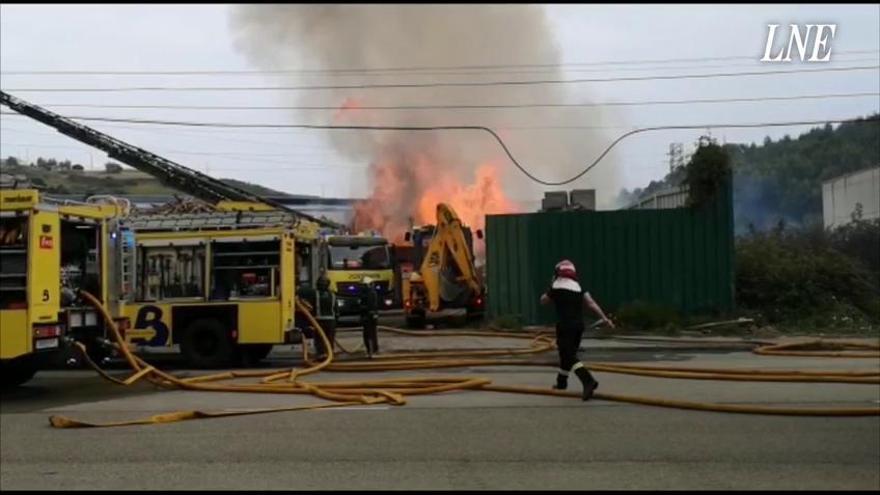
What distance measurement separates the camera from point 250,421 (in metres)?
8.98

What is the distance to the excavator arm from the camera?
2120 cm

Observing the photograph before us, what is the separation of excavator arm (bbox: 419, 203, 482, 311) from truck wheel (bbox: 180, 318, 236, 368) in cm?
784

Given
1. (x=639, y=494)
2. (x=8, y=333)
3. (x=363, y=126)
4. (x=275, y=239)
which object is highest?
(x=363, y=126)

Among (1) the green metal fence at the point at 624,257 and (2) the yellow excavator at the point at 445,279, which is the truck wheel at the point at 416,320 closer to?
(2) the yellow excavator at the point at 445,279

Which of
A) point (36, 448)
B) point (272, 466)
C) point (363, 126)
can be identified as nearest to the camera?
point (272, 466)

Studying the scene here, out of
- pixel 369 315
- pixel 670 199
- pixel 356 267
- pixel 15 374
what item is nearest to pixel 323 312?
pixel 369 315

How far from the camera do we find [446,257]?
70.6ft

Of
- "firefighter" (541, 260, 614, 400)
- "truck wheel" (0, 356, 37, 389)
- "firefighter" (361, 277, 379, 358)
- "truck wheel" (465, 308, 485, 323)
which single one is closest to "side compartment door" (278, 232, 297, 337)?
"firefighter" (361, 277, 379, 358)

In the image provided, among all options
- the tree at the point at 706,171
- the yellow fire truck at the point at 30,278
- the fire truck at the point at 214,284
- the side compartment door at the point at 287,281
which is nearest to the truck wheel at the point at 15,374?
the yellow fire truck at the point at 30,278

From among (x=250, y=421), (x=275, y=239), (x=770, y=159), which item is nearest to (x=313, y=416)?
(x=250, y=421)

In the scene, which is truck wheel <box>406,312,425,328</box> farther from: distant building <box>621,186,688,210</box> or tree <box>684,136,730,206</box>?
tree <box>684,136,730,206</box>

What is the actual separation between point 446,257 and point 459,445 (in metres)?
13.9

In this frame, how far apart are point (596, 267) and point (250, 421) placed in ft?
43.7

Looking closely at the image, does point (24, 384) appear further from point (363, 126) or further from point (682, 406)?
point (363, 126)
